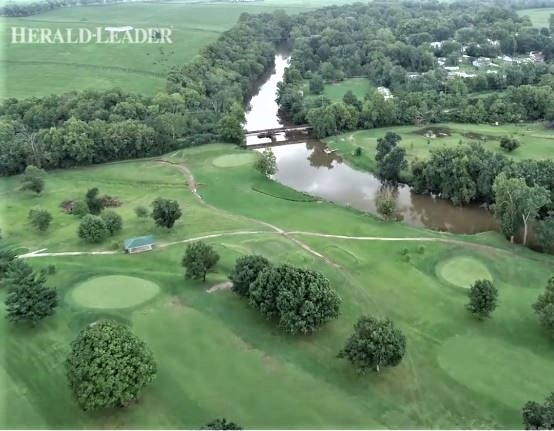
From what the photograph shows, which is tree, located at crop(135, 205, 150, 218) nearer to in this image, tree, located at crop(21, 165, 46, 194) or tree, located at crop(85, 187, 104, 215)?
tree, located at crop(85, 187, 104, 215)

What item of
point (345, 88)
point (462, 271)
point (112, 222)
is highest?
point (345, 88)

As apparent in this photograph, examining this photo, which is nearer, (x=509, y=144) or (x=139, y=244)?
(x=139, y=244)

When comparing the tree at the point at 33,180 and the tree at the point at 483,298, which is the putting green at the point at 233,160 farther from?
the tree at the point at 483,298

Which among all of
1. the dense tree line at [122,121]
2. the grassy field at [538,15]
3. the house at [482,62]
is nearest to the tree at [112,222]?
the dense tree line at [122,121]

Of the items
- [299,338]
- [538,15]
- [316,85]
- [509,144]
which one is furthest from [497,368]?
[538,15]

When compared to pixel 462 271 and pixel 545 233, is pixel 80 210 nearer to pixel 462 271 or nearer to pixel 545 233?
pixel 462 271

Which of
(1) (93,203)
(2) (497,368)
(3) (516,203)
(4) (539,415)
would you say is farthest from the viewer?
(1) (93,203)
